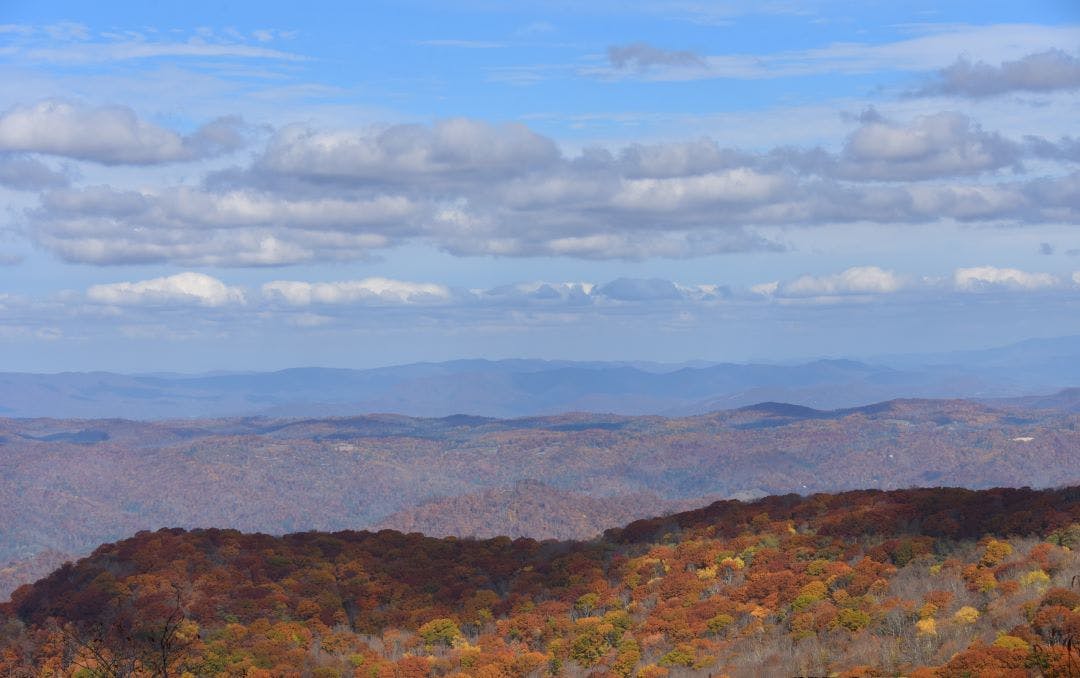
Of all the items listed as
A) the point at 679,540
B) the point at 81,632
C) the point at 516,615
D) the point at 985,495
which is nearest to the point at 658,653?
the point at 516,615

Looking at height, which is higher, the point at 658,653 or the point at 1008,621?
the point at 1008,621

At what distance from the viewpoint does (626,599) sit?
63.3 m

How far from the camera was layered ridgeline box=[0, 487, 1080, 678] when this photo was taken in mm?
44375

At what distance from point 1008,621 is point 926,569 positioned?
548 inches

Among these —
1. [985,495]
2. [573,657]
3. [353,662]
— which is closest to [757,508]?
[985,495]

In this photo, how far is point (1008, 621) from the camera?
1603 inches

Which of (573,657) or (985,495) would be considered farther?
(985,495)

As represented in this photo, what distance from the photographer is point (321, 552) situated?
81.6 m

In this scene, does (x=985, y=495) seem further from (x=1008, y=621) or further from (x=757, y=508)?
(x=1008, y=621)

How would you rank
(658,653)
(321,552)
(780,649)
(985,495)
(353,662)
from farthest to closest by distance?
1. (321,552)
2. (985,495)
3. (353,662)
4. (658,653)
5. (780,649)

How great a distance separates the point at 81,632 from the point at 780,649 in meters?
38.6

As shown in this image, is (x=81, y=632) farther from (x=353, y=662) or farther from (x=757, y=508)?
(x=757, y=508)

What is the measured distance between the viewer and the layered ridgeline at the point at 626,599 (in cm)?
4438

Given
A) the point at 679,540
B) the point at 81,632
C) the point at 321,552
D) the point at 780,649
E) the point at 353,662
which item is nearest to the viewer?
the point at 780,649
